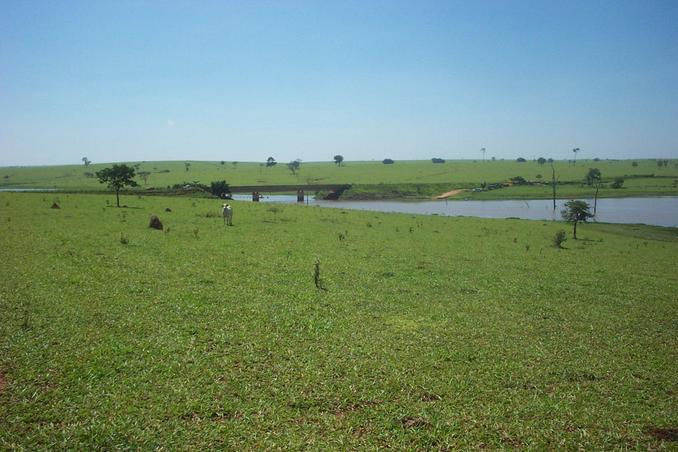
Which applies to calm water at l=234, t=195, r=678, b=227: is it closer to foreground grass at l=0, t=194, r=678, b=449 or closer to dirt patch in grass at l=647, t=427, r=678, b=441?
foreground grass at l=0, t=194, r=678, b=449

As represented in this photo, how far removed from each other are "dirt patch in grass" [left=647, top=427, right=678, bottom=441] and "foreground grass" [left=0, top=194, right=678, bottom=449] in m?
0.06

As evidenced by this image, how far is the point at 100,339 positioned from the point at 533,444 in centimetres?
1015

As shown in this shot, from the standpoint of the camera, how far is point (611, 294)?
19.7 metres

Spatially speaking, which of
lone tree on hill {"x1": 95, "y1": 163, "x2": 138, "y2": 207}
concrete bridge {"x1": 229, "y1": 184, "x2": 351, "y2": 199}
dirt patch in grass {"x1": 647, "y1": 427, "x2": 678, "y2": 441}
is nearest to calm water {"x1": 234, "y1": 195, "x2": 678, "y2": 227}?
concrete bridge {"x1": 229, "y1": 184, "x2": 351, "y2": 199}

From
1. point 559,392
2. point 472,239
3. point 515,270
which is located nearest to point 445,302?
point 559,392

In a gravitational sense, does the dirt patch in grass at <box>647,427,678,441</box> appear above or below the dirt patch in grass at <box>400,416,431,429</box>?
below

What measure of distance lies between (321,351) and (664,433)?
7291 millimetres

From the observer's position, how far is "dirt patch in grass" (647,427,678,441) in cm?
846

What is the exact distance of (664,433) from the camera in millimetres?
8625

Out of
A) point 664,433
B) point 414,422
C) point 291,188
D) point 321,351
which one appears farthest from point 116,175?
point 291,188

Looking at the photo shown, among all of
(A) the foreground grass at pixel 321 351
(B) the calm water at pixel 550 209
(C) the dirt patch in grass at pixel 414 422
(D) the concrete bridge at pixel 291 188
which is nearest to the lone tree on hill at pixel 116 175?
(A) the foreground grass at pixel 321 351

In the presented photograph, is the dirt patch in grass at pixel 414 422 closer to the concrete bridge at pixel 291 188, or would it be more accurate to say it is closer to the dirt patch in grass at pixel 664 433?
the dirt patch in grass at pixel 664 433

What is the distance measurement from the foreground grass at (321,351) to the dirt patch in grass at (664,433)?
0.06 meters

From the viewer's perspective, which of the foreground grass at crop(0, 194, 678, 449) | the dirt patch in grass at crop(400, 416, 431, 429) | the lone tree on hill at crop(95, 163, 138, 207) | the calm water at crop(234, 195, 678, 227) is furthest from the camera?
the calm water at crop(234, 195, 678, 227)
